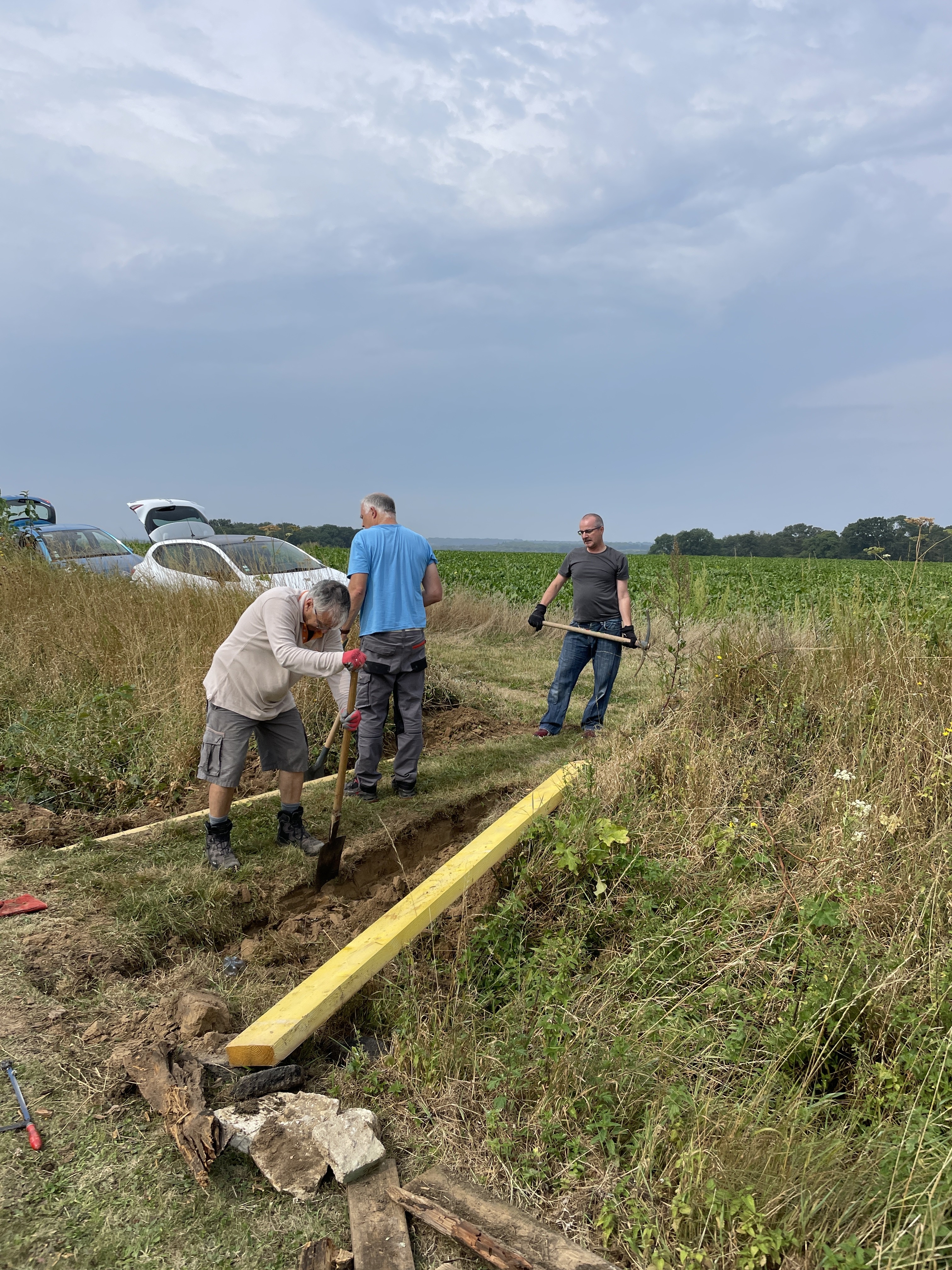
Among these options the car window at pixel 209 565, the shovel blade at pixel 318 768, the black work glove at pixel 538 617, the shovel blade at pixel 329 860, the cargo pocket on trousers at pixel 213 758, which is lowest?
the shovel blade at pixel 329 860

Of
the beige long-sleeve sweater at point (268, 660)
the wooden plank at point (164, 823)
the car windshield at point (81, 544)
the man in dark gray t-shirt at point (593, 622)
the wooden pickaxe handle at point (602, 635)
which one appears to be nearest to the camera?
the beige long-sleeve sweater at point (268, 660)

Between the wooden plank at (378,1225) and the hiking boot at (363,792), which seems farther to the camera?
the hiking boot at (363,792)

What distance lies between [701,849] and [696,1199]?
189cm

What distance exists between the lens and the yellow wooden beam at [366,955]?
2754 millimetres

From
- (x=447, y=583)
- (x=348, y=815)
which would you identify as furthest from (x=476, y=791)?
(x=447, y=583)

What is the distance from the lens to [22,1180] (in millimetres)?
2355

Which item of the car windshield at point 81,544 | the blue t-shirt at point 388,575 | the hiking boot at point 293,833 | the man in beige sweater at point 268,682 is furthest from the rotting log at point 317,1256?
the car windshield at point 81,544

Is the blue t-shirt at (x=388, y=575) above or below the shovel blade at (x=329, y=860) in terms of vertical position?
above

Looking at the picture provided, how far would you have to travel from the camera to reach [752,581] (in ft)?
42.0

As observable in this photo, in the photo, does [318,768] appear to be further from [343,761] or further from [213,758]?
[213,758]

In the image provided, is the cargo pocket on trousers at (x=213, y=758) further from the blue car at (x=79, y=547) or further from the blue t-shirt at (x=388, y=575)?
the blue car at (x=79, y=547)

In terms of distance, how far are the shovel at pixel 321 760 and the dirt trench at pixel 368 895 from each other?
584mm

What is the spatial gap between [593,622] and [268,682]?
3.62 m

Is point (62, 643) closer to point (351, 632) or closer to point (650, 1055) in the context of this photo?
point (351, 632)
